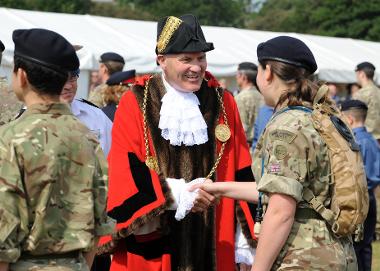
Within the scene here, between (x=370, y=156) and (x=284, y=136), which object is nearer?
(x=284, y=136)

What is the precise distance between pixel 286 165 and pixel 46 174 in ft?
3.43

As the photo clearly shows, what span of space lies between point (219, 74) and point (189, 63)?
10.3 meters

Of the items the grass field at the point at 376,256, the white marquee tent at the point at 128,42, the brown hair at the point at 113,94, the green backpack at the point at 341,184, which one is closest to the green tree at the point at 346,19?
the white marquee tent at the point at 128,42

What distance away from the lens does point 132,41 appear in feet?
47.2

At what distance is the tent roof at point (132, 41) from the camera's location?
12727 millimetres

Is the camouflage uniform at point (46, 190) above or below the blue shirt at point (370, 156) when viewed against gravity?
above

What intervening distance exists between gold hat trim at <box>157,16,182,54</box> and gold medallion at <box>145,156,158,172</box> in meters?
0.58

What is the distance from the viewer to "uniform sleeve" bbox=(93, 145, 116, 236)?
10.6 feet

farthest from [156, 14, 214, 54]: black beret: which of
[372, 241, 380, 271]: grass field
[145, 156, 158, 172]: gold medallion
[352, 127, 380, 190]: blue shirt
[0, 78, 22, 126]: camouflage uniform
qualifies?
[372, 241, 380, 271]: grass field

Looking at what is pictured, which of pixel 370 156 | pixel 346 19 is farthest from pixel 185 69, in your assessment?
pixel 346 19

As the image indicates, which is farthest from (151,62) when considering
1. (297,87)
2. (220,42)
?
(297,87)

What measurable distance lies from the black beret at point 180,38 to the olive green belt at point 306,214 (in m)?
1.28

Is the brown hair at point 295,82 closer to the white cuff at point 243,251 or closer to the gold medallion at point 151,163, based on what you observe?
the gold medallion at point 151,163

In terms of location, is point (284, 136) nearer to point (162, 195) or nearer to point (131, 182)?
point (162, 195)
